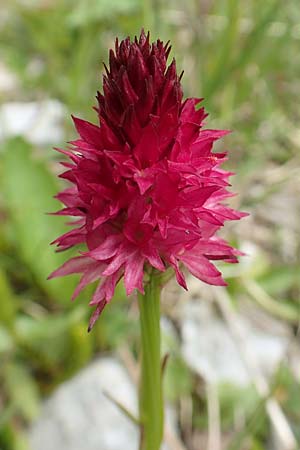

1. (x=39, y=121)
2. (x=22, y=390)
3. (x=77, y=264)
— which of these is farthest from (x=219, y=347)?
(x=39, y=121)

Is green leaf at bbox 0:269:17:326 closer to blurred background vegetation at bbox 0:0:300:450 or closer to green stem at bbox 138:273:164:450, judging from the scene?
blurred background vegetation at bbox 0:0:300:450

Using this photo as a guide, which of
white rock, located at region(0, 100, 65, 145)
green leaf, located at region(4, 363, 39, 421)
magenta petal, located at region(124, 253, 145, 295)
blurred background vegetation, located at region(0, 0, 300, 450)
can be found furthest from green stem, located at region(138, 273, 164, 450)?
white rock, located at region(0, 100, 65, 145)

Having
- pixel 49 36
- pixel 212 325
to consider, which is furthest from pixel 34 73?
pixel 212 325

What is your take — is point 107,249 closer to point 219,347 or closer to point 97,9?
point 219,347

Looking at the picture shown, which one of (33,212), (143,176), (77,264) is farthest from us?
(33,212)

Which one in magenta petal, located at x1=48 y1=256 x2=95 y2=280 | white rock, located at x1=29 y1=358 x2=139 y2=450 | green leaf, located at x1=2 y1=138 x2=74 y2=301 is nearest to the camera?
magenta petal, located at x1=48 y1=256 x2=95 y2=280
